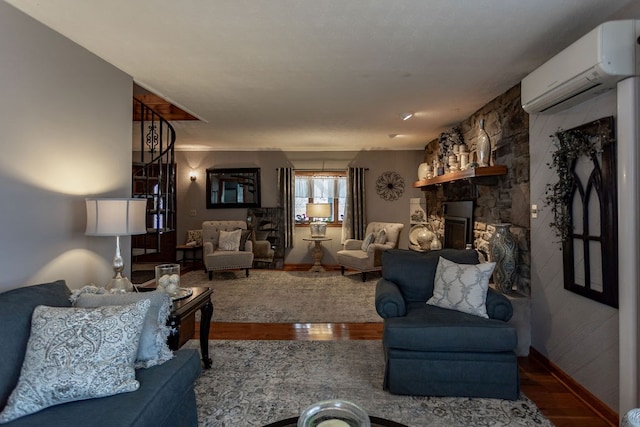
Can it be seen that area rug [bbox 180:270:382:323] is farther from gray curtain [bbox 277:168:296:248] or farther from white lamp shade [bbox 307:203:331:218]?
white lamp shade [bbox 307:203:331:218]

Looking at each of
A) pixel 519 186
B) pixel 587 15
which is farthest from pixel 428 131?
pixel 587 15

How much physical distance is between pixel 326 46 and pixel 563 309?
104 inches

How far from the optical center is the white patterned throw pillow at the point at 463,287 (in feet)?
8.21

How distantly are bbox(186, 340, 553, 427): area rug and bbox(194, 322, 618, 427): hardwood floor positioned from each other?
17cm

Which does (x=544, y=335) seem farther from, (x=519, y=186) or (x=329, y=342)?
(x=329, y=342)

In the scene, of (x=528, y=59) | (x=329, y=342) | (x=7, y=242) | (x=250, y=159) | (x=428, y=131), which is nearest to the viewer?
(x=7, y=242)

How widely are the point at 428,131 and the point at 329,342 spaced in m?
3.74

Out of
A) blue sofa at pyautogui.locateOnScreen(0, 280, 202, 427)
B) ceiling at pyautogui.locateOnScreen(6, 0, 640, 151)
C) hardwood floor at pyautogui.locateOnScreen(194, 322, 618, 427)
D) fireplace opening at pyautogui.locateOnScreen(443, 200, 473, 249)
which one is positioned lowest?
hardwood floor at pyautogui.locateOnScreen(194, 322, 618, 427)

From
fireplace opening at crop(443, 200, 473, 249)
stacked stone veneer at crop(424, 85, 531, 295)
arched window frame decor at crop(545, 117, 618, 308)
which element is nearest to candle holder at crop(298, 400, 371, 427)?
arched window frame decor at crop(545, 117, 618, 308)

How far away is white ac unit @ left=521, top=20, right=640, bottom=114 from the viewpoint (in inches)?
73.1

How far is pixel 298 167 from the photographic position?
7.07 m

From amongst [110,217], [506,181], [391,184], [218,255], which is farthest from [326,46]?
[391,184]

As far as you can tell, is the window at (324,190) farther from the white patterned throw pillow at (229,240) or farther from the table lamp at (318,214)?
the white patterned throw pillow at (229,240)

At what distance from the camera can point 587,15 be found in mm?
2074
